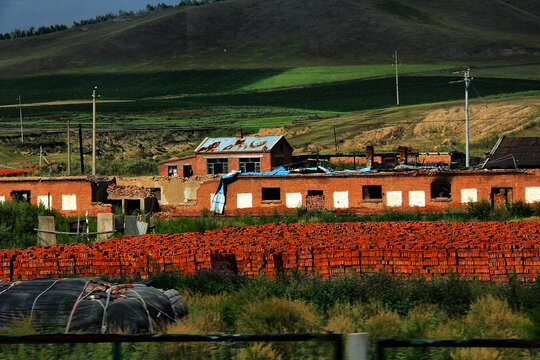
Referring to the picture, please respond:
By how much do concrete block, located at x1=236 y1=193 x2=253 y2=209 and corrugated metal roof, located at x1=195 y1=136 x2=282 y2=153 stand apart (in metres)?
12.8

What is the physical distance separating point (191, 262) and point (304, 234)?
799cm

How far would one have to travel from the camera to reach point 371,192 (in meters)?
44.8

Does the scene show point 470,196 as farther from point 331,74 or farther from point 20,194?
point 331,74

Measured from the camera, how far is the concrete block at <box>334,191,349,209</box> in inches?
1603

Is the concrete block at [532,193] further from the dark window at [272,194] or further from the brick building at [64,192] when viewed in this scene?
the brick building at [64,192]

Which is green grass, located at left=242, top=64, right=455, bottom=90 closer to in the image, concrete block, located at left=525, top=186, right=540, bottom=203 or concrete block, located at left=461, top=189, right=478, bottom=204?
concrete block, located at left=461, top=189, right=478, bottom=204

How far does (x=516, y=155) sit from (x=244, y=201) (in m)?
17.1

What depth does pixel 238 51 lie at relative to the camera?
197 m

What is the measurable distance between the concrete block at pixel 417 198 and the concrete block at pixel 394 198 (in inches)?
→ 22.9

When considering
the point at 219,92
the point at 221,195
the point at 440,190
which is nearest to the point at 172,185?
the point at 221,195

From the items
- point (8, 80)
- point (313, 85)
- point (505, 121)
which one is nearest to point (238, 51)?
point (313, 85)

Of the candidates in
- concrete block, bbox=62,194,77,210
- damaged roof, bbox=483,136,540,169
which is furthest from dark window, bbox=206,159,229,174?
damaged roof, bbox=483,136,540,169

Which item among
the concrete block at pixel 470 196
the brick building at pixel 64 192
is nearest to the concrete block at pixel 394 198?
the concrete block at pixel 470 196

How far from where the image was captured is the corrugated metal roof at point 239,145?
55.6 metres
